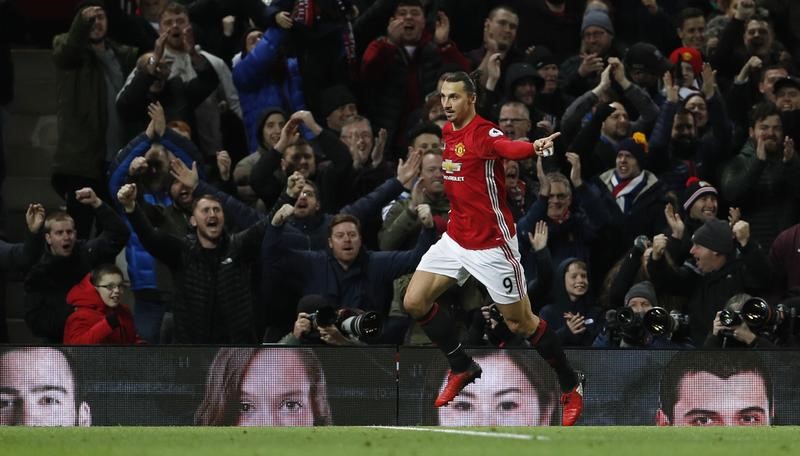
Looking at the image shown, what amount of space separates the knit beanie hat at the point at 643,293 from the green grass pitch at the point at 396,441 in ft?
6.01

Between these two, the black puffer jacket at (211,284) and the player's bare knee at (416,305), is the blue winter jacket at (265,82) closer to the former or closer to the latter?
the black puffer jacket at (211,284)

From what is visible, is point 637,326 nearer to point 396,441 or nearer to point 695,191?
point 695,191

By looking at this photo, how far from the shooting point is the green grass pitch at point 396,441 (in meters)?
9.27

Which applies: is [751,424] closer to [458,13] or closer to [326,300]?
[326,300]

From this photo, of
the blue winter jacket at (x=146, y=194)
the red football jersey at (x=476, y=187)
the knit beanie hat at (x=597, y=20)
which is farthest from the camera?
the knit beanie hat at (x=597, y=20)

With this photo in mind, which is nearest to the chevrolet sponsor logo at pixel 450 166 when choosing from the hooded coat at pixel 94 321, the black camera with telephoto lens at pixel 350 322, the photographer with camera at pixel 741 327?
the black camera with telephoto lens at pixel 350 322

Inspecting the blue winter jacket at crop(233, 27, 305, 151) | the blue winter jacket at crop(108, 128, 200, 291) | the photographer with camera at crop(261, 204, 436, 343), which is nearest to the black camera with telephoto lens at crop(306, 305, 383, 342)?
the photographer with camera at crop(261, 204, 436, 343)

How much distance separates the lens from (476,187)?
10445mm

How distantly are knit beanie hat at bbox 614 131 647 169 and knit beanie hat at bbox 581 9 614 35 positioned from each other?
5.84 feet

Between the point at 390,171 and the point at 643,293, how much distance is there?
277cm

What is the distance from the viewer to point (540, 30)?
16.5 metres

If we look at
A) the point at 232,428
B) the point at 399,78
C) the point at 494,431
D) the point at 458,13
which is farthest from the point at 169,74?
the point at 494,431

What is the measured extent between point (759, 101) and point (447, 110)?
6179 mm

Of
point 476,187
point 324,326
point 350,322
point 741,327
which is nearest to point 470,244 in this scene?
point 476,187
